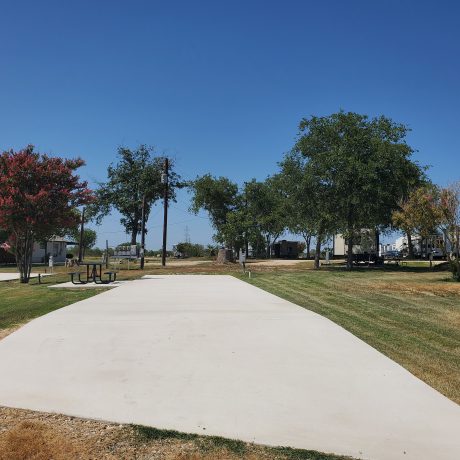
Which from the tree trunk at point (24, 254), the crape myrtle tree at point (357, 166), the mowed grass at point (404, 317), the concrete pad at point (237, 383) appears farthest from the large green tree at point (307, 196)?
the concrete pad at point (237, 383)

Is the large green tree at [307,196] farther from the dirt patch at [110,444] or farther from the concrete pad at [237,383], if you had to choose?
the dirt patch at [110,444]

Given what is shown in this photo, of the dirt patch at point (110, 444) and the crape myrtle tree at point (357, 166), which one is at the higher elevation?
the crape myrtle tree at point (357, 166)

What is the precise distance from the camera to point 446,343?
7188 millimetres

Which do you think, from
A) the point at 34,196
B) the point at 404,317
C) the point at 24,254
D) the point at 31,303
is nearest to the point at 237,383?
the point at 404,317

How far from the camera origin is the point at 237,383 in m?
5.00

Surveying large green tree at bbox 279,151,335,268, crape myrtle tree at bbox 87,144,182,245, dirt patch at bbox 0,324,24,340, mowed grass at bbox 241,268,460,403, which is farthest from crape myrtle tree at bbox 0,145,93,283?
crape myrtle tree at bbox 87,144,182,245

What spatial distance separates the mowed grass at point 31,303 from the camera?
9.20 m

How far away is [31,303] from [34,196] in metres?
7.39

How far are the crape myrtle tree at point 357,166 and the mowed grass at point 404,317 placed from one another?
36.5 feet

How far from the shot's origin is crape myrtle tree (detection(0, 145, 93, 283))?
58.9ft

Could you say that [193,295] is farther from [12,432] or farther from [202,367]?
[12,432]

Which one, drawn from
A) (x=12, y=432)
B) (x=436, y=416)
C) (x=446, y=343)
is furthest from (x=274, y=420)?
(x=446, y=343)

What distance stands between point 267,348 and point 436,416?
105 inches

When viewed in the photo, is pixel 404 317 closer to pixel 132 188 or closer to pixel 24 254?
pixel 24 254
